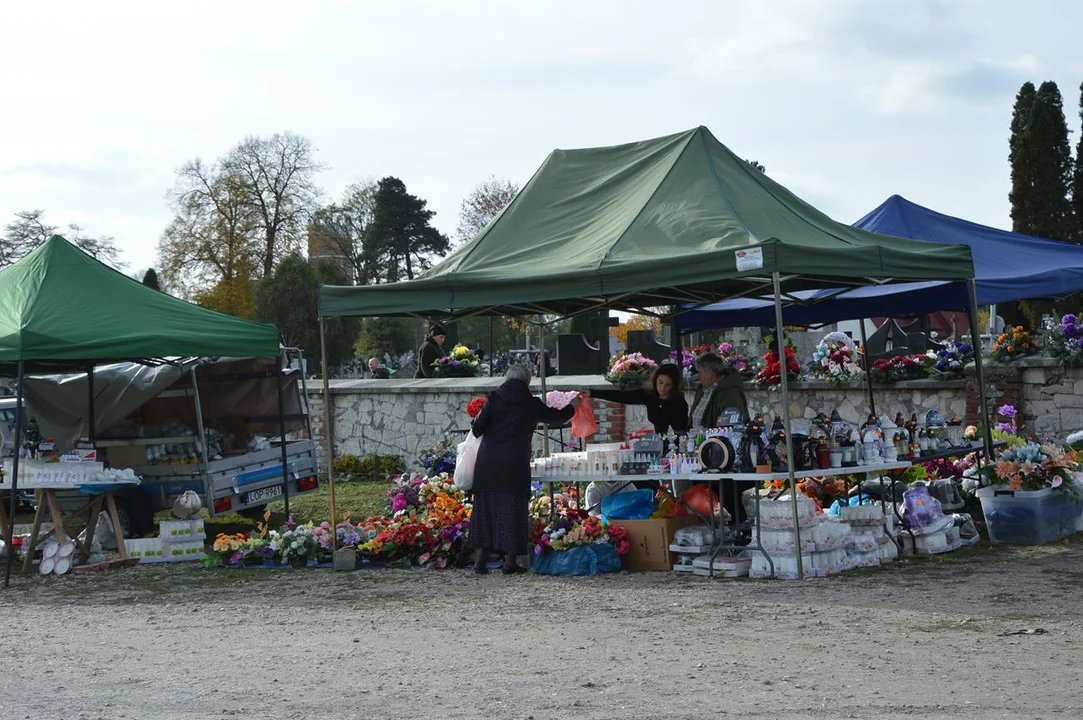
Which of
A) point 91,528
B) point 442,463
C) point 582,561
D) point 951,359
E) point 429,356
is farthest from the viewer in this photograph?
point 429,356

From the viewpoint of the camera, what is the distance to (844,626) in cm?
749

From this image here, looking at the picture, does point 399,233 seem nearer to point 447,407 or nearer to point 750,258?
point 447,407

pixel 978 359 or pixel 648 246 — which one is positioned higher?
pixel 648 246

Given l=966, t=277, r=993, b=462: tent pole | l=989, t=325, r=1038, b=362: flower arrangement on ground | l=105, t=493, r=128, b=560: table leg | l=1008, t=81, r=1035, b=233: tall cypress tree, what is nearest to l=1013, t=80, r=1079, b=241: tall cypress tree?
l=1008, t=81, r=1035, b=233: tall cypress tree

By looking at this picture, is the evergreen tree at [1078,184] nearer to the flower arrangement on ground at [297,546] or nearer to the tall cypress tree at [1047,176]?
the tall cypress tree at [1047,176]

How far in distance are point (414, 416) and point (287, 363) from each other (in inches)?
120

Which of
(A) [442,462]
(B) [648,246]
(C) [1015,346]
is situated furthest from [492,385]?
(B) [648,246]

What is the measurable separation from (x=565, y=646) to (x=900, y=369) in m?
9.17

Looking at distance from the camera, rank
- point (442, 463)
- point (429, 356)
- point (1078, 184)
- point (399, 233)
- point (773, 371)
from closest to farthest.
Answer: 1. point (442, 463)
2. point (773, 371)
3. point (429, 356)
4. point (1078, 184)
5. point (399, 233)

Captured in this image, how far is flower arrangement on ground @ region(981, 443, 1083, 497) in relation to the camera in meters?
10.8

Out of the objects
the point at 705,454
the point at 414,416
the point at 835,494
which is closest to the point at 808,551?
the point at 705,454

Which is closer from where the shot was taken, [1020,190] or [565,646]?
[565,646]

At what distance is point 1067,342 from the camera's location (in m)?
14.0

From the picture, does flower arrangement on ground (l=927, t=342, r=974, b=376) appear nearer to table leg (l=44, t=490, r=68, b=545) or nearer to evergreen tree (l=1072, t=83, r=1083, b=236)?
table leg (l=44, t=490, r=68, b=545)
